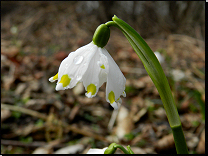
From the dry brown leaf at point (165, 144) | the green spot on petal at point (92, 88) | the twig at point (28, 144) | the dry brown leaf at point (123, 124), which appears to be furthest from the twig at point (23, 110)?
the green spot on petal at point (92, 88)

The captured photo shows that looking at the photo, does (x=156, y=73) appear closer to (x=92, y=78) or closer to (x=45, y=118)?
(x=92, y=78)

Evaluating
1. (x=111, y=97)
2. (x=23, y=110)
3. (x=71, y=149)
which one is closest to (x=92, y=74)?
(x=111, y=97)

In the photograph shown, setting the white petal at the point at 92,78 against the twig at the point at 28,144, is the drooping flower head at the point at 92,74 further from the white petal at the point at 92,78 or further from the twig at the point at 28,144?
the twig at the point at 28,144

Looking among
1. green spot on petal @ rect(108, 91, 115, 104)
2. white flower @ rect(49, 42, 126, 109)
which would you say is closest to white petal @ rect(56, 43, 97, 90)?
white flower @ rect(49, 42, 126, 109)

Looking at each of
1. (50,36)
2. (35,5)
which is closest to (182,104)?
(50,36)

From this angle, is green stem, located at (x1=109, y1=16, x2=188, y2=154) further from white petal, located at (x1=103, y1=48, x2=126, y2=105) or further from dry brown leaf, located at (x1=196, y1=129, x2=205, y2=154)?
dry brown leaf, located at (x1=196, y1=129, x2=205, y2=154)
